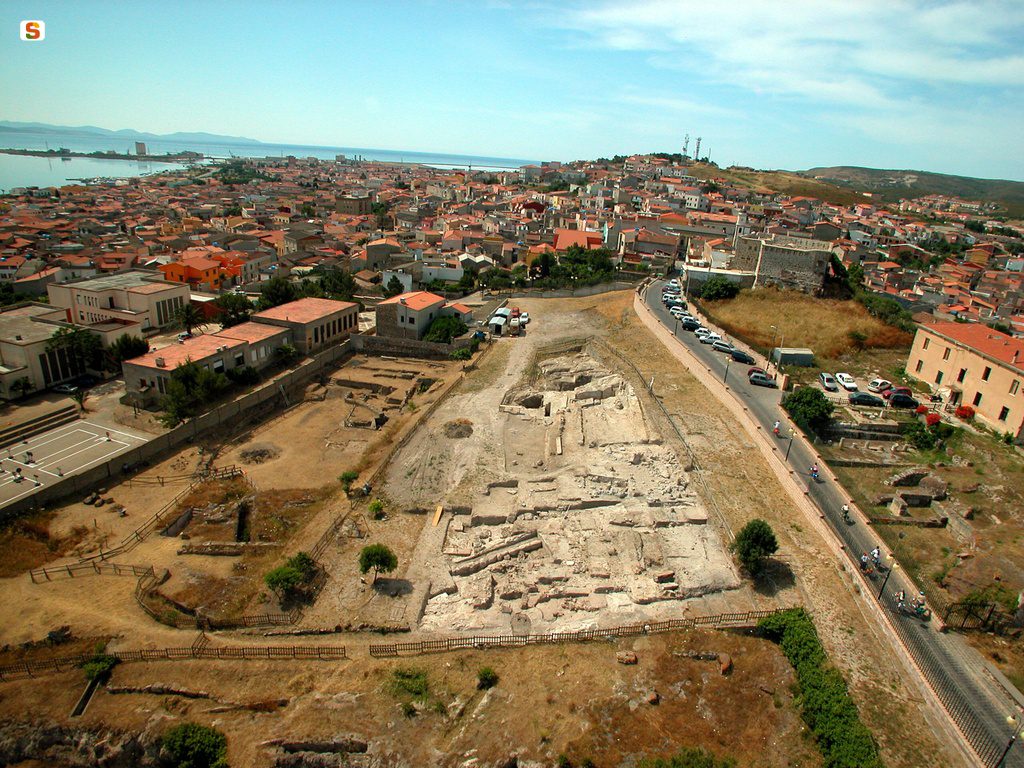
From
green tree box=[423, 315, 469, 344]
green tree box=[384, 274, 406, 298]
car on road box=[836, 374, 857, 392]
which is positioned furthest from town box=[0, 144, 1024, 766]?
green tree box=[384, 274, 406, 298]

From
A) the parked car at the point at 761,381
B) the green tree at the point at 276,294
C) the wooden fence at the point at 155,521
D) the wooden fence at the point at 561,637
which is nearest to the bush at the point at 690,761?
the wooden fence at the point at 561,637

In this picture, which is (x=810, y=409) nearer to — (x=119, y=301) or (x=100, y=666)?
(x=100, y=666)

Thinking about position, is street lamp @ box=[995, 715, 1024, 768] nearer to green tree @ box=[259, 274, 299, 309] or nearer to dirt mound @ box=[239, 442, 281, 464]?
dirt mound @ box=[239, 442, 281, 464]

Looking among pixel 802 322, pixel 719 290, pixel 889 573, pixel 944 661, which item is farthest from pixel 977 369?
pixel 719 290

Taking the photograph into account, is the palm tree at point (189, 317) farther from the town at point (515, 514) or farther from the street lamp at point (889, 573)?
the street lamp at point (889, 573)

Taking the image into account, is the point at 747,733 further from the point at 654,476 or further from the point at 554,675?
the point at 654,476
